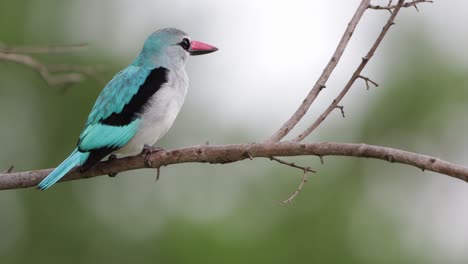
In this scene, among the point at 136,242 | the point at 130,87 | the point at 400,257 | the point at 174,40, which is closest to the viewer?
the point at 130,87

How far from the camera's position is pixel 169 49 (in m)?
7.20

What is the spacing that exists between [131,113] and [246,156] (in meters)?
1.29

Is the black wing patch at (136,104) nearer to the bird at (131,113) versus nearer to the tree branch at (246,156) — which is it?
the bird at (131,113)

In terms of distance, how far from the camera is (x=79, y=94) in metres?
14.3

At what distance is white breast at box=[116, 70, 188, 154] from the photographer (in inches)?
252

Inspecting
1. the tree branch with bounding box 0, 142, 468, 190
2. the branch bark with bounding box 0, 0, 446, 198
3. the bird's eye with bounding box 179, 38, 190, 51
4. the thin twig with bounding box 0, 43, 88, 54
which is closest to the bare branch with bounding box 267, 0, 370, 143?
the branch bark with bounding box 0, 0, 446, 198

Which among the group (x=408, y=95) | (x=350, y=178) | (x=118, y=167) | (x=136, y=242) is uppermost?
(x=118, y=167)

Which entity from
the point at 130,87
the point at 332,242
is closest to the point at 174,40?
the point at 130,87

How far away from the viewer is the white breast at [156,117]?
A: 21.0 feet

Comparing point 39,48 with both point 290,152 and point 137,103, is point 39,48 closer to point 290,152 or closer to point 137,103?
point 137,103

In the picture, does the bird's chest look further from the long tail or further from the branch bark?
the long tail

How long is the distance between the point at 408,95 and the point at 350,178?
58.5 inches


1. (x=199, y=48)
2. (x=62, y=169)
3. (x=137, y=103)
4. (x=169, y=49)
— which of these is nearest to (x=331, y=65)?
(x=137, y=103)

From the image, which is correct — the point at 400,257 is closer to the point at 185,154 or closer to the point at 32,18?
the point at 32,18
